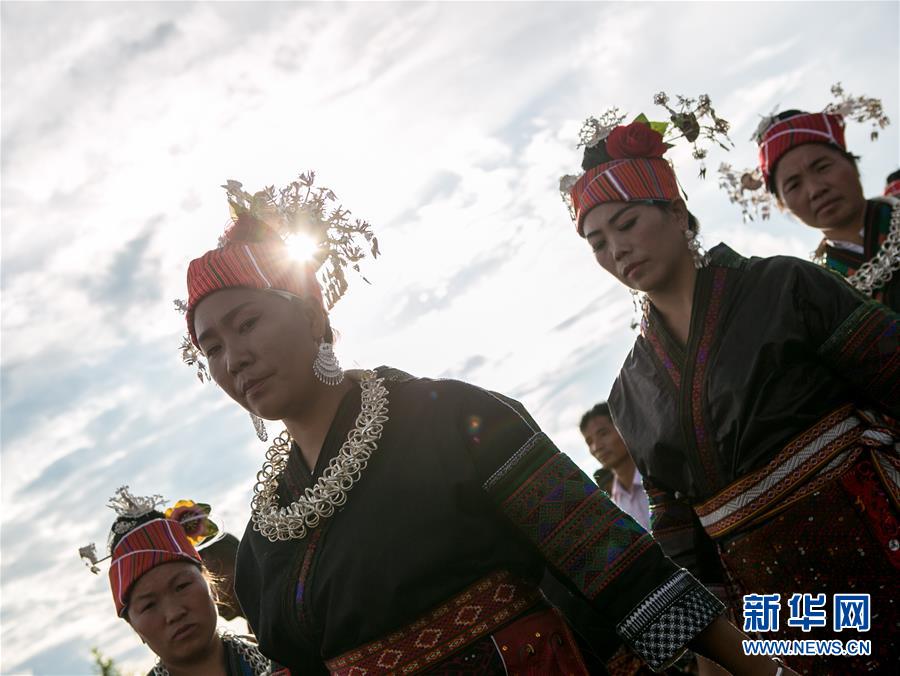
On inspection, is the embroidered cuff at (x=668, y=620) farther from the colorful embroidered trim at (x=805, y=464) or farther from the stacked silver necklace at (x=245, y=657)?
the stacked silver necklace at (x=245, y=657)

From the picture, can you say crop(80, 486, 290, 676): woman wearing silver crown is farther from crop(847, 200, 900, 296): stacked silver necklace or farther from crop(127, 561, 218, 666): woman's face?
crop(847, 200, 900, 296): stacked silver necklace

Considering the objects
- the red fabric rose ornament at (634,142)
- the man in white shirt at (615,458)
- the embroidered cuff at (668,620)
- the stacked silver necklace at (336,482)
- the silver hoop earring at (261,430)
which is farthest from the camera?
the man in white shirt at (615,458)

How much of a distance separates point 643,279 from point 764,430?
83 centimetres

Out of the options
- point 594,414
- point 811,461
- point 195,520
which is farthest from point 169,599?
point 594,414

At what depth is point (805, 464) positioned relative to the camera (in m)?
3.49

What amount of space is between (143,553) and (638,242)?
309 cm

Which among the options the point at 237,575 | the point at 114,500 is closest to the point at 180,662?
the point at 114,500

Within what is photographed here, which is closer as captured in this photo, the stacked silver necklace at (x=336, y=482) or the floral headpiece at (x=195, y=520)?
the stacked silver necklace at (x=336, y=482)

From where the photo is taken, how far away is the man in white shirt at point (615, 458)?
7.81m

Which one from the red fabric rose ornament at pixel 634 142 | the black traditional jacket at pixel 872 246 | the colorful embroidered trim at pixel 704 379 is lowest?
the colorful embroidered trim at pixel 704 379

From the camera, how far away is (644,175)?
4160 mm

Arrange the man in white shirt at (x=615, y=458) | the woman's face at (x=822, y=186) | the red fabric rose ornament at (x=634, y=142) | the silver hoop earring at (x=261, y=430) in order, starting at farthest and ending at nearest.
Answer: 1. the man in white shirt at (x=615, y=458)
2. the woman's face at (x=822, y=186)
3. the red fabric rose ornament at (x=634, y=142)
4. the silver hoop earring at (x=261, y=430)

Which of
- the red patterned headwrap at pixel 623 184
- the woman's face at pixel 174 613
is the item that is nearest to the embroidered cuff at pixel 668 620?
the red patterned headwrap at pixel 623 184

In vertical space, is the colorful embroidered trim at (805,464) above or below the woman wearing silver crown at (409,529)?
below
